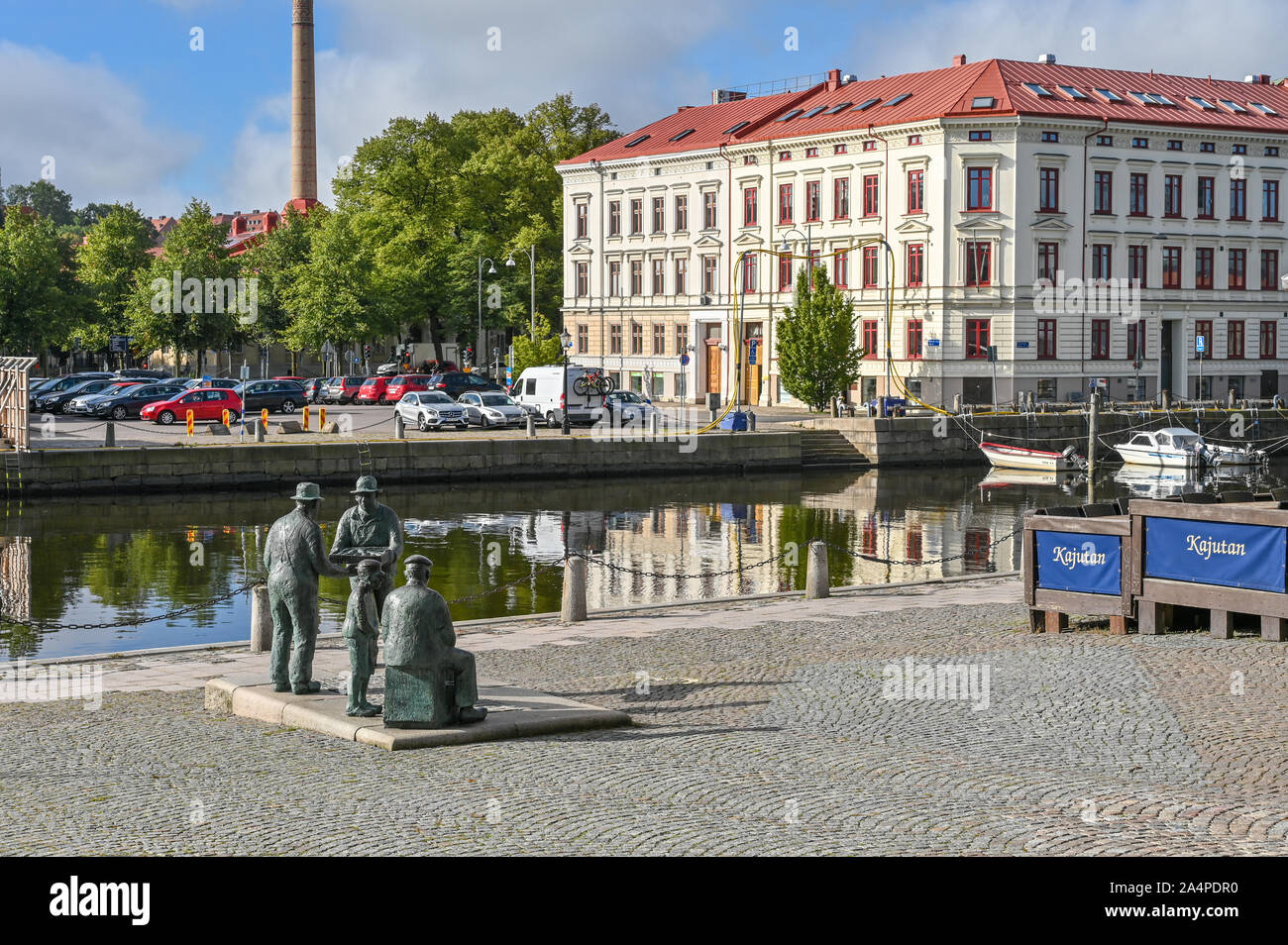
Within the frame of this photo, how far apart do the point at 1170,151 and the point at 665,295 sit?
2397cm

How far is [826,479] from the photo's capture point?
5497 centimetres

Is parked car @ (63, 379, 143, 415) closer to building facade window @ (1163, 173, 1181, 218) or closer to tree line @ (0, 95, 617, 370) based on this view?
tree line @ (0, 95, 617, 370)

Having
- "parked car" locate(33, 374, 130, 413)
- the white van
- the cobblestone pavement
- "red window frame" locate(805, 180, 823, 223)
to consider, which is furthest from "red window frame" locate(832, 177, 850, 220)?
the cobblestone pavement

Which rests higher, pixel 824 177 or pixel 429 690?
pixel 824 177

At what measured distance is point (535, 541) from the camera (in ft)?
120

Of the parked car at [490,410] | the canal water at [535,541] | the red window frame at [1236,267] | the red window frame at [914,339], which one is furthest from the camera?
the red window frame at [1236,267]

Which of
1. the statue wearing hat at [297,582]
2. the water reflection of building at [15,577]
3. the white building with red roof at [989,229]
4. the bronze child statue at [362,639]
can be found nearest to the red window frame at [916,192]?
the white building with red roof at [989,229]

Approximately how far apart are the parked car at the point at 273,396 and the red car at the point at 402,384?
15.9ft

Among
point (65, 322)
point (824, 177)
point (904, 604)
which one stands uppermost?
point (824, 177)

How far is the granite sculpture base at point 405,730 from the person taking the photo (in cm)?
1291

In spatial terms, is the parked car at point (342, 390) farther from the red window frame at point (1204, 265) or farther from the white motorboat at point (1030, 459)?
the red window frame at point (1204, 265)
